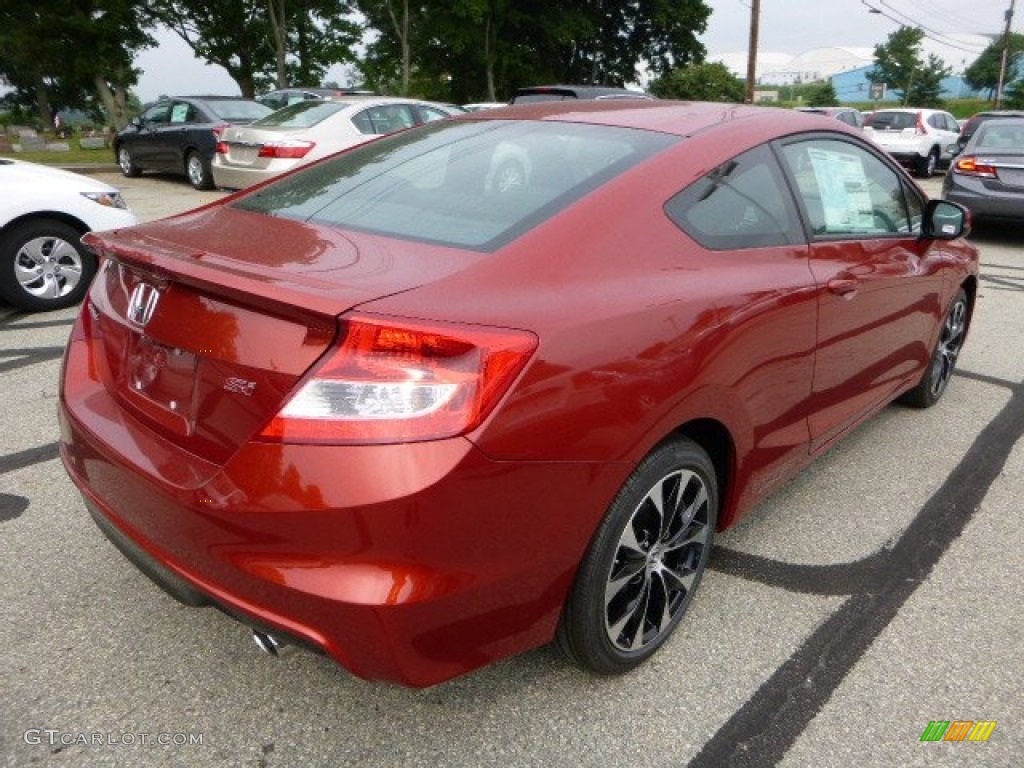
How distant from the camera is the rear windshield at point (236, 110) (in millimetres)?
13623

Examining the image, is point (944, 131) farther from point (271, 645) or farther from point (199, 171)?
point (271, 645)

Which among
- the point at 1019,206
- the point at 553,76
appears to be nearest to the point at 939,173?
the point at 1019,206

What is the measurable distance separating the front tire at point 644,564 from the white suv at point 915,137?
18.7m

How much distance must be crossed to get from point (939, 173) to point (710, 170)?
21.2m

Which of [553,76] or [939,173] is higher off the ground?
[553,76]

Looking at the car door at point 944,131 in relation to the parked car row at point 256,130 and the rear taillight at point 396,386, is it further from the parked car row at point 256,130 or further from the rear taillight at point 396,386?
the rear taillight at point 396,386

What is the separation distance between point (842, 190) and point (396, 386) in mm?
2229

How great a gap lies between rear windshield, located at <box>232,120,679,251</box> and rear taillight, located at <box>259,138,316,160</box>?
7.81 metres

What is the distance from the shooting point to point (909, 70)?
8012 centimetres

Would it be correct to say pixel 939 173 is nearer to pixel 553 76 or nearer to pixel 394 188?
pixel 394 188

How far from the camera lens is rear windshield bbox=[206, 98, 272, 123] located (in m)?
13.6

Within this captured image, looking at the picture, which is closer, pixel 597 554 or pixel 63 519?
pixel 597 554

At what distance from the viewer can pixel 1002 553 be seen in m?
2.97

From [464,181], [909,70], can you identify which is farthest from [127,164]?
[909,70]
